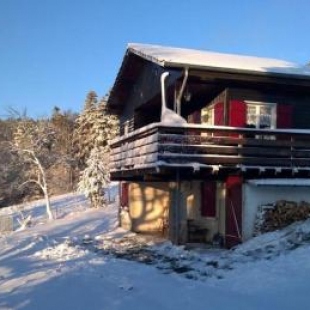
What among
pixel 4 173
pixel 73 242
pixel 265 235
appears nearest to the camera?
pixel 265 235

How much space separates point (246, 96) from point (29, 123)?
1081 inches

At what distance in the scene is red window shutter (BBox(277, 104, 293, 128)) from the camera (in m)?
17.9

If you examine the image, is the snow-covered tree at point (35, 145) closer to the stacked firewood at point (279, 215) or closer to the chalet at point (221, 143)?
the chalet at point (221, 143)

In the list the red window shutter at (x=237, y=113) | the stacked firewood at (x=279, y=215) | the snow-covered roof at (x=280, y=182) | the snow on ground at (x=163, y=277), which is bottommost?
the snow on ground at (x=163, y=277)

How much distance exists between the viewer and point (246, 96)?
17.5 meters

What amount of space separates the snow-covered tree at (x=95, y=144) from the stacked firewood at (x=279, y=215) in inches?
558

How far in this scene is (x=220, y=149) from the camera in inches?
595

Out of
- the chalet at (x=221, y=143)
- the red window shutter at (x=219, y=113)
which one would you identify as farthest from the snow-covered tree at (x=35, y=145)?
the red window shutter at (x=219, y=113)

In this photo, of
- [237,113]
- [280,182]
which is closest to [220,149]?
[280,182]

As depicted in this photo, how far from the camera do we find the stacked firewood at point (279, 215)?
50.2ft

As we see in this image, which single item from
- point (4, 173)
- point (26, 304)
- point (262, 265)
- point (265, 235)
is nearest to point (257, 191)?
point (265, 235)

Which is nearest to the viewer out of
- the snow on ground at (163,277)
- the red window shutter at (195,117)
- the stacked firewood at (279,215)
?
the snow on ground at (163,277)

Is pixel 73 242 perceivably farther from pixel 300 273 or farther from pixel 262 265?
pixel 300 273

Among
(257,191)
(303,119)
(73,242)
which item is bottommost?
(73,242)
